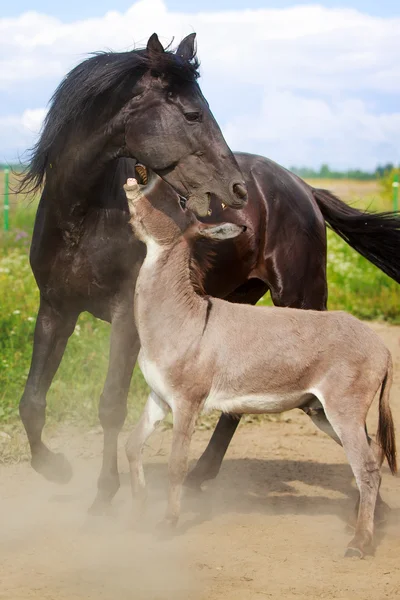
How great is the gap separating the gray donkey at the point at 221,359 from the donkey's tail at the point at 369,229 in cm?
181

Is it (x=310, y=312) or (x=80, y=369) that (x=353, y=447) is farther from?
(x=80, y=369)

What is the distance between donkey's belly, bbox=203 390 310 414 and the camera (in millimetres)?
4473

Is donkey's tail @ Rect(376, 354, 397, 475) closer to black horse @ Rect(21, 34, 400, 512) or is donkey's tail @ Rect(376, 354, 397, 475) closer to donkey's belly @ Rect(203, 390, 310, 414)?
donkey's belly @ Rect(203, 390, 310, 414)

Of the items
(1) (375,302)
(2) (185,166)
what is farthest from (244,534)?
(1) (375,302)

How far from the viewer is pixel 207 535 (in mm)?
4773

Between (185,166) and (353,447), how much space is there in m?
1.67

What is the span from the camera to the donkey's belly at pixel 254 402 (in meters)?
4.47

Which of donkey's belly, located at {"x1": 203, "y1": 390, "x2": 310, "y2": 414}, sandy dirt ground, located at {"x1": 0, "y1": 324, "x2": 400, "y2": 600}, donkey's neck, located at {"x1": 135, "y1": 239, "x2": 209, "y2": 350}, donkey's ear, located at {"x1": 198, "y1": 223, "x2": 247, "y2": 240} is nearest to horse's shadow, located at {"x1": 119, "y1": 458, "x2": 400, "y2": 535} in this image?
sandy dirt ground, located at {"x1": 0, "y1": 324, "x2": 400, "y2": 600}

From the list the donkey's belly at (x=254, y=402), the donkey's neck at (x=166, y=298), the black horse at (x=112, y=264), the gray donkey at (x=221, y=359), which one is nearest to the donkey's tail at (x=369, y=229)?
the black horse at (x=112, y=264)

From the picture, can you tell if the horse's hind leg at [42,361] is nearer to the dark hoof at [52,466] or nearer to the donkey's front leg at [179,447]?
the dark hoof at [52,466]

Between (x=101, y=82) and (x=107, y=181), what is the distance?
586mm

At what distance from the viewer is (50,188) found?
199 inches

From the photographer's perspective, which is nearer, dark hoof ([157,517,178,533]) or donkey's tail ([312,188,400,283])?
dark hoof ([157,517,178,533])

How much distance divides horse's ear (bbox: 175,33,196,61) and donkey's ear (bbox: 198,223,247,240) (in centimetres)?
102
